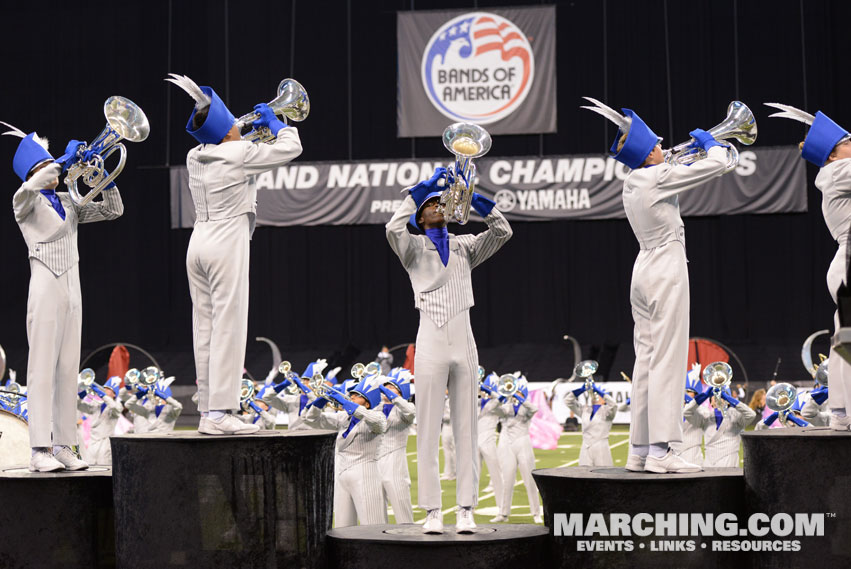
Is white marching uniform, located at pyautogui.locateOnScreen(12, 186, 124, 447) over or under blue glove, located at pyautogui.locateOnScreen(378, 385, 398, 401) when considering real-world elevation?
over

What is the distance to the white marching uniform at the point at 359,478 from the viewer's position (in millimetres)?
10164

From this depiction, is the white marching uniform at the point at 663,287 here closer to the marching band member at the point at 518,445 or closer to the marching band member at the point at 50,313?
the marching band member at the point at 50,313

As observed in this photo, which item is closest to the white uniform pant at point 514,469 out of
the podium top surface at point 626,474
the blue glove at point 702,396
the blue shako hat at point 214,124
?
the blue glove at point 702,396

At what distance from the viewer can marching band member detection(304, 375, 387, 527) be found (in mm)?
10172

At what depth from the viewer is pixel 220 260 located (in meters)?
6.72

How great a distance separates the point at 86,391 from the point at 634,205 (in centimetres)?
956

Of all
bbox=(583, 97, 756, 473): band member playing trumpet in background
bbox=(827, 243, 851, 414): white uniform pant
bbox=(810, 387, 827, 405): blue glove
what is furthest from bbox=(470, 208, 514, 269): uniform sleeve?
bbox=(810, 387, 827, 405): blue glove

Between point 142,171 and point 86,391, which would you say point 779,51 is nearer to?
point 142,171

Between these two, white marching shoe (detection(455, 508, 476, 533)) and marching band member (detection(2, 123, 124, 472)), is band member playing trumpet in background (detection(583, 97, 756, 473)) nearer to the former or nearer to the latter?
white marching shoe (detection(455, 508, 476, 533))

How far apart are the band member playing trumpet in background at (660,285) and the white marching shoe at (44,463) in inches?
137

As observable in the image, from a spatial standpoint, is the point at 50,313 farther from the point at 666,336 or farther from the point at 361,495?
the point at 361,495

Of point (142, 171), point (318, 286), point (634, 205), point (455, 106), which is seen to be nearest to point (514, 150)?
point (455, 106)

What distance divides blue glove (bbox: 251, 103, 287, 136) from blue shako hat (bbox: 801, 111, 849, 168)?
3.23 meters

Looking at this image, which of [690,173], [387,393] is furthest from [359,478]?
[690,173]
